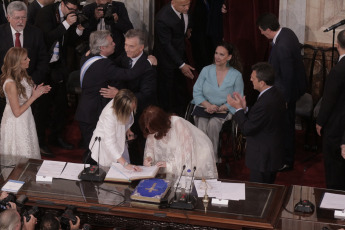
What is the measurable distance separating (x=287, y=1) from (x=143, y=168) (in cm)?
314

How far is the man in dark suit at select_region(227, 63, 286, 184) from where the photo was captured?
5762 mm

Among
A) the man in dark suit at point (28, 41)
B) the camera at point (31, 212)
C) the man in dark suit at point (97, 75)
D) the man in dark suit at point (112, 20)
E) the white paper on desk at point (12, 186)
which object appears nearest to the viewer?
the camera at point (31, 212)

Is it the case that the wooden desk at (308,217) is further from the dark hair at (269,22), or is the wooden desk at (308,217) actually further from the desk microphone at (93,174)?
the dark hair at (269,22)

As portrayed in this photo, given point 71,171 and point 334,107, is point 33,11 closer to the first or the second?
point 71,171

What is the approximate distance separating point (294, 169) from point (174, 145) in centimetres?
190

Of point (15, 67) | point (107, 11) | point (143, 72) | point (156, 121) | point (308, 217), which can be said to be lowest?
point (308, 217)

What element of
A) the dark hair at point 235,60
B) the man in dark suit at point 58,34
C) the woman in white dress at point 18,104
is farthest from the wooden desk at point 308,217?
the man in dark suit at point 58,34

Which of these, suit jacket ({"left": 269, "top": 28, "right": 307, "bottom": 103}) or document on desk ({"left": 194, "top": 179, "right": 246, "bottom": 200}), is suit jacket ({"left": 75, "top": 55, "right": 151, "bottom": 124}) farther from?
document on desk ({"left": 194, "top": 179, "right": 246, "bottom": 200})

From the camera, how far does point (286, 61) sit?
6840mm

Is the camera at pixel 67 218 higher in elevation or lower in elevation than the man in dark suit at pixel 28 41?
lower

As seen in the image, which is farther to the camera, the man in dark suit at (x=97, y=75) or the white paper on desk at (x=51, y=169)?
the man in dark suit at (x=97, y=75)

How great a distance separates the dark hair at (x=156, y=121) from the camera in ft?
19.1

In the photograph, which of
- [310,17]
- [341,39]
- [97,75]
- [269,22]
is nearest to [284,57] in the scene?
[269,22]

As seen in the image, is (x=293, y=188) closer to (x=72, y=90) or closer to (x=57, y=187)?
(x=57, y=187)
